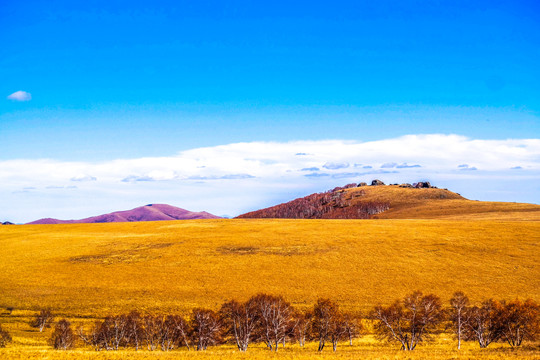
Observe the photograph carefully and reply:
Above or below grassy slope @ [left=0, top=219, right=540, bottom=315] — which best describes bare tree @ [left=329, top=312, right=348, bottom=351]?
below

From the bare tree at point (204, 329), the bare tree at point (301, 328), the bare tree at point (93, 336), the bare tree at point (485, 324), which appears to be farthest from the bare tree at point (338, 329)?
the bare tree at point (93, 336)

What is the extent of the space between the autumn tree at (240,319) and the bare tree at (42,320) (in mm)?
22131

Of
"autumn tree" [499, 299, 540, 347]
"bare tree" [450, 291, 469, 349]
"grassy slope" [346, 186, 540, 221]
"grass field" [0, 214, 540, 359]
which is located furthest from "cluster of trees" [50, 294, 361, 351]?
"grassy slope" [346, 186, 540, 221]

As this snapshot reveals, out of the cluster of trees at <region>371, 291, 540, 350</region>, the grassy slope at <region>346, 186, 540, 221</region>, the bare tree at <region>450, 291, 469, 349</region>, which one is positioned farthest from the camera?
the grassy slope at <region>346, 186, 540, 221</region>

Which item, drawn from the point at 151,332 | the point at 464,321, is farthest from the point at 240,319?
the point at 464,321

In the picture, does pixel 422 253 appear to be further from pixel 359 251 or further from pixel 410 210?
pixel 410 210

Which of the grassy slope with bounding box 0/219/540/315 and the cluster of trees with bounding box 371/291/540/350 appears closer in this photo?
the cluster of trees with bounding box 371/291/540/350

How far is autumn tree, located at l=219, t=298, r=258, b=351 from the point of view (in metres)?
46.2

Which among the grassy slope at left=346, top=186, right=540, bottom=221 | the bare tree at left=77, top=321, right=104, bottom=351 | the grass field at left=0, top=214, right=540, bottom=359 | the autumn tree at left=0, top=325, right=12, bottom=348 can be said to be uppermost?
the grassy slope at left=346, top=186, right=540, bottom=221

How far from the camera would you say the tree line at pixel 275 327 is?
44.6 meters

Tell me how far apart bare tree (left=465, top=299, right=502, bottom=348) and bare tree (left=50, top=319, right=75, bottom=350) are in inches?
1696

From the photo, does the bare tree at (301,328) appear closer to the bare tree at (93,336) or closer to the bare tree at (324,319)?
the bare tree at (324,319)

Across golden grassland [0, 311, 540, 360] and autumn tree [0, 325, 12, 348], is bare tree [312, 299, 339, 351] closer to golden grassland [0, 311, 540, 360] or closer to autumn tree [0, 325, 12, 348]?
golden grassland [0, 311, 540, 360]

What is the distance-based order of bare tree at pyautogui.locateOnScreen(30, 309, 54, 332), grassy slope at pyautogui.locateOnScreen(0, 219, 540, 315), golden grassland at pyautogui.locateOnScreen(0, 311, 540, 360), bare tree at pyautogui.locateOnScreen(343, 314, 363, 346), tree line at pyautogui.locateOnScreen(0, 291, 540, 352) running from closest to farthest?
1. golden grassland at pyautogui.locateOnScreen(0, 311, 540, 360)
2. tree line at pyautogui.locateOnScreen(0, 291, 540, 352)
3. bare tree at pyautogui.locateOnScreen(343, 314, 363, 346)
4. bare tree at pyautogui.locateOnScreen(30, 309, 54, 332)
5. grassy slope at pyautogui.locateOnScreen(0, 219, 540, 315)
